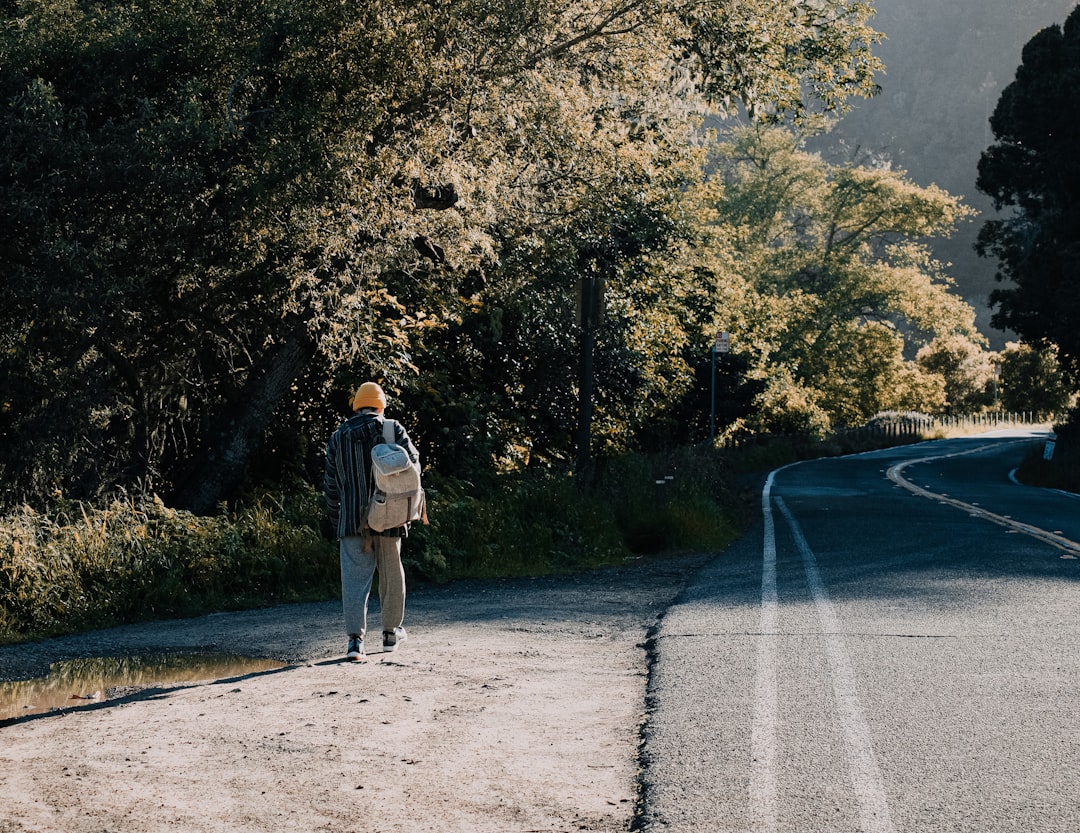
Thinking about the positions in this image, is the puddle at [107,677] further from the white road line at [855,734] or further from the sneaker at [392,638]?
the white road line at [855,734]

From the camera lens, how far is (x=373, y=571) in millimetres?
8820

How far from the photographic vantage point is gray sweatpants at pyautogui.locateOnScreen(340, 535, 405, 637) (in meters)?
8.76

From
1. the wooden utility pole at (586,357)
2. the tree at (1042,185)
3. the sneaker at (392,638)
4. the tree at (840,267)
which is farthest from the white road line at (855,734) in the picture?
the tree at (840,267)

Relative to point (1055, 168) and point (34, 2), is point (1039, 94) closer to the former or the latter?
point (1055, 168)

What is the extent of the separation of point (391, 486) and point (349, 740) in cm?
255

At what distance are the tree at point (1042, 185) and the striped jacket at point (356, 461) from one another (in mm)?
33423

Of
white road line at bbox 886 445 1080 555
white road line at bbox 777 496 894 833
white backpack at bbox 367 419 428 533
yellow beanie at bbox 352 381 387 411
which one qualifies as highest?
yellow beanie at bbox 352 381 387 411

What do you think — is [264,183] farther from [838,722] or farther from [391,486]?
[838,722]

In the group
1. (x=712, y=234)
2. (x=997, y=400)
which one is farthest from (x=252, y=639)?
(x=997, y=400)

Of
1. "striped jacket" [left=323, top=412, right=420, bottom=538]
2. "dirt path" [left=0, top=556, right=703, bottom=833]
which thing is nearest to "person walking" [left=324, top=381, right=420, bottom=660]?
"striped jacket" [left=323, top=412, right=420, bottom=538]

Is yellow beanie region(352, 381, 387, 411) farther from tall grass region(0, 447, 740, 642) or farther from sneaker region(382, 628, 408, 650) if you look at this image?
tall grass region(0, 447, 740, 642)

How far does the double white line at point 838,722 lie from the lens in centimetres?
508

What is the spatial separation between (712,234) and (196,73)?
95.3ft

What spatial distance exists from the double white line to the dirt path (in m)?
0.56
